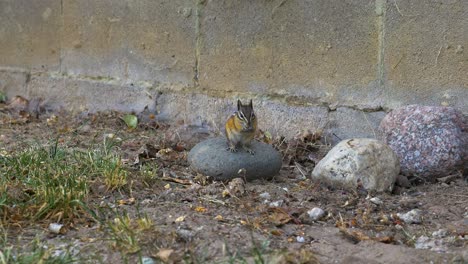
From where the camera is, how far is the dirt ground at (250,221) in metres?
3.82

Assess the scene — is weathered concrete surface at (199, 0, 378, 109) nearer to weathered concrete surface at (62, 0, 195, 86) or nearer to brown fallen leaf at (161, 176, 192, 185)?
weathered concrete surface at (62, 0, 195, 86)

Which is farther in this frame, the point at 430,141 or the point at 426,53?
the point at 426,53

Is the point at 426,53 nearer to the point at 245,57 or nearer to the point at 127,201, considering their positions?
the point at 245,57

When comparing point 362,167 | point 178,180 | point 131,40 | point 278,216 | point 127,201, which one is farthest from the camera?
point 131,40

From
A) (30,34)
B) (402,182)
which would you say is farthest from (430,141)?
(30,34)

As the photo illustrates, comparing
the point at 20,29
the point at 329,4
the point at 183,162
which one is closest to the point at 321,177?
the point at 183,162

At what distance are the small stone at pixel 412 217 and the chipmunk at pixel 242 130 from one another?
113 cm

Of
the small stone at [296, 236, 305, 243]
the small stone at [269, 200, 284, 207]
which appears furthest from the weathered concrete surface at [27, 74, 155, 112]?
the small stone at [296, 236, 305, 243]

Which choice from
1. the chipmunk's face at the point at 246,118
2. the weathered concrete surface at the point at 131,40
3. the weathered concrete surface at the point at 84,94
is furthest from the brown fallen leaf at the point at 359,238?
the weathered concrete surface at the point at 84,94

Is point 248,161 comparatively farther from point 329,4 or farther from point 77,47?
point 77,47

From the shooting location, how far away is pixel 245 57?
6.44 meters

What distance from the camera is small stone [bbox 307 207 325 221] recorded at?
4535mm

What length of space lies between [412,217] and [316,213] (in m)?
0.53

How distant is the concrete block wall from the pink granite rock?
0.22 m
